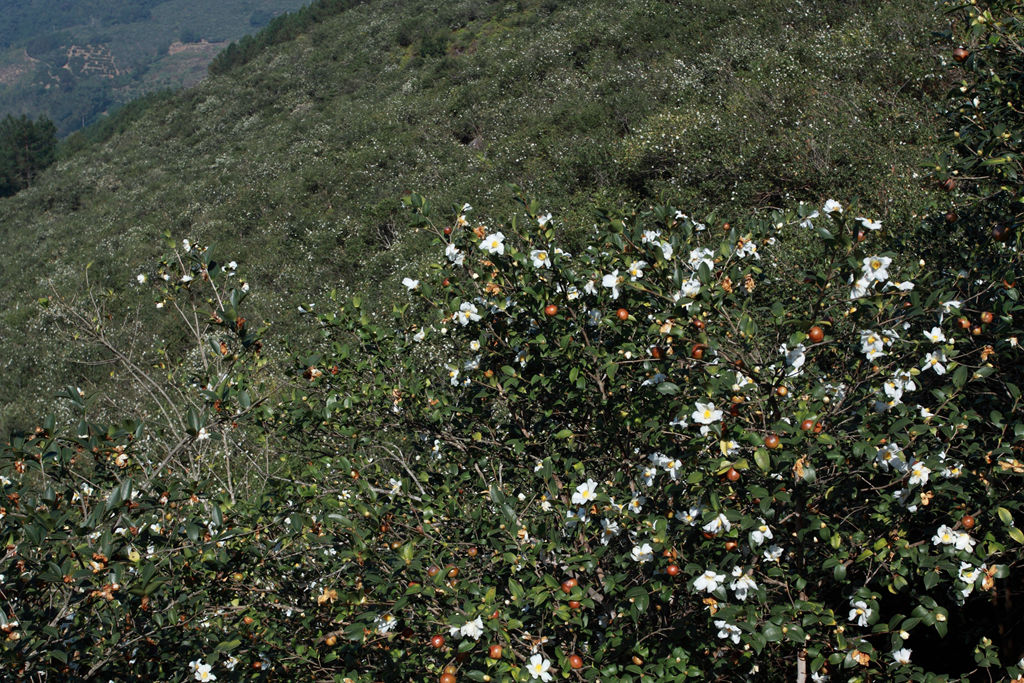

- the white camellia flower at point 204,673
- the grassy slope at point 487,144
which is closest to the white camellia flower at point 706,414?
the white camellia flower at point 204,673

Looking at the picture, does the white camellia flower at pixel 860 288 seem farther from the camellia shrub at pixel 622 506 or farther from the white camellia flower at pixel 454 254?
the white camellia flower at pixel 454 254

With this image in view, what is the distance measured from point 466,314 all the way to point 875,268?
1446 millimetres

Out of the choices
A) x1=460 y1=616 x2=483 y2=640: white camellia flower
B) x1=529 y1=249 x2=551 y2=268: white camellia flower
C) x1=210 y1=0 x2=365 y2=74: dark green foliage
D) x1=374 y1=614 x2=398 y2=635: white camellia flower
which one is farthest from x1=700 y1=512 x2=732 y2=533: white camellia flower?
x1=210 y1=0 x2=365 y2=74: dark green foliage

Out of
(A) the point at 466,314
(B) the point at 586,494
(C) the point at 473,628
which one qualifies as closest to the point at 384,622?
(C) the point at 473,628

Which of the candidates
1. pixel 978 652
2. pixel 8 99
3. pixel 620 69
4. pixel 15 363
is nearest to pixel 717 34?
pixel 620 69

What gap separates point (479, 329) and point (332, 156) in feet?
46.6

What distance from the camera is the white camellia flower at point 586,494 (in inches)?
84.2

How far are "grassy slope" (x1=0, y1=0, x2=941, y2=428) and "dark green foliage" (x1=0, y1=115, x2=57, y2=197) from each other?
15589 mm

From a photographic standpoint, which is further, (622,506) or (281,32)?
(281,32)

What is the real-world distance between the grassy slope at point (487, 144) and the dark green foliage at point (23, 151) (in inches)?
614

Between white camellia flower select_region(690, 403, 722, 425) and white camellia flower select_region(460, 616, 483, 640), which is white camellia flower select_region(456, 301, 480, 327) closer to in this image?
white camellia flower select_region(690, 403, 722, 425)

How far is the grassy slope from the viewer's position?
314 inches

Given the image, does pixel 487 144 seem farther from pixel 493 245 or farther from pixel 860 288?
pixel 860 288

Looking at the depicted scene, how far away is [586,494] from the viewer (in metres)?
2.16
